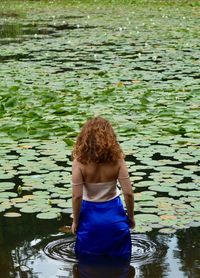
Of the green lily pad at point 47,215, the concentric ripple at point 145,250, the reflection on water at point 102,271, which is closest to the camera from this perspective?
the reflection on water at point 102,271

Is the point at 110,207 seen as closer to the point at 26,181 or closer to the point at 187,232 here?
the point at 187,232

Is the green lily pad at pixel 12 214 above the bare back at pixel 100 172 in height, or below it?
below

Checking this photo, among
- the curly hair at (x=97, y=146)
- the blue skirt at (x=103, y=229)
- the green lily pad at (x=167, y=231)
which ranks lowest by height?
the green lily pad at (x=167, y=231)

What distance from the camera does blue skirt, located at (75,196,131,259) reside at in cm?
416

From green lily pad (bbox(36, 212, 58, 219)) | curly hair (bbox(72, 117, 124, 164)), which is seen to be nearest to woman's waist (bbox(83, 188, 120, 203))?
curly hair (bbox(72, 117, 124, 164))

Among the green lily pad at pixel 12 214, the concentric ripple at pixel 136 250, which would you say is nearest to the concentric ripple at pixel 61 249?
the concentric ripple at pixel 136 250

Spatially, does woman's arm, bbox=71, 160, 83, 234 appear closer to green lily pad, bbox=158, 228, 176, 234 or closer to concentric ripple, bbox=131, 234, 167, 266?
concentric ripple, bbox=131, 234, 167, 266

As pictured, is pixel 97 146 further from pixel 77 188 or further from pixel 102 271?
pixel 102 271

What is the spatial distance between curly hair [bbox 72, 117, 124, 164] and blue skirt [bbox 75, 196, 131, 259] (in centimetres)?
28

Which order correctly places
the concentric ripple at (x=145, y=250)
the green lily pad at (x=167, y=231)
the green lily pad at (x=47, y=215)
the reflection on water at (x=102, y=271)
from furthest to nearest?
the green lily pad at (x=47, y=215)
the green lily pad at (x=167, y=231)
the concentric ripple at (x=145, y=250)
the reflection on water at (x=102, y=271)

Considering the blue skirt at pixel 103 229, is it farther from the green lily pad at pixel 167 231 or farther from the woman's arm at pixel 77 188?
the green lily pad at pixel 167 231

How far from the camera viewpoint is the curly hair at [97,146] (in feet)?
13.5

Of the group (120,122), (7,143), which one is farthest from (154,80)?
(7,143)

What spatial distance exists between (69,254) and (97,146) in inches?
30.9
